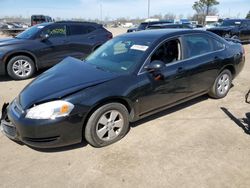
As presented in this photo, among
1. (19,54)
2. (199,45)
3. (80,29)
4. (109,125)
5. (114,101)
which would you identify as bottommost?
(109,125)

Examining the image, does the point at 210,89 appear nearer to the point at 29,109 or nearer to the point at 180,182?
the point at 180,182

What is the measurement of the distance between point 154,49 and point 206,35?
1553mm

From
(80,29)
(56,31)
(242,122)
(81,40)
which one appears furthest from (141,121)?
(80,29)

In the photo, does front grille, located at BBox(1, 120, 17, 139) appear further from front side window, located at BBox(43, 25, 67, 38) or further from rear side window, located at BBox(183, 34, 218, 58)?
front side window, located at BBox(43, 25, 67, 38)

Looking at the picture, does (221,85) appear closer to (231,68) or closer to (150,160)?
(231,68)

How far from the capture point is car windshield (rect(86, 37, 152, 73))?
377 cm

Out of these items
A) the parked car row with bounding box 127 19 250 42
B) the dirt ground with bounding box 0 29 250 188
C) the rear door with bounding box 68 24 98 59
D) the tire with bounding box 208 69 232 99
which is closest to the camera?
the dirt ground with bounding box 0 29 250 188

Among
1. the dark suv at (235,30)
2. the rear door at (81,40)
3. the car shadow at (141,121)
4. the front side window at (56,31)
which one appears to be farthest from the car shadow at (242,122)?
the dark suv at (235,30)

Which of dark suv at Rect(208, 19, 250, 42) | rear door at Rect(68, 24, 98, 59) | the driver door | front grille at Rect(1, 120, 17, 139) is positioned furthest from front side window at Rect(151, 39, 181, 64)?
dark suv at Rect(208, 19, 250, 42)

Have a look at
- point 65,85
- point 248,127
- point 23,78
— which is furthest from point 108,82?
point 23,78

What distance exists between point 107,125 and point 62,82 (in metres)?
0.87

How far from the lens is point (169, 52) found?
165 inches

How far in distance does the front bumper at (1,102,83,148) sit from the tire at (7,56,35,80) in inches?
168

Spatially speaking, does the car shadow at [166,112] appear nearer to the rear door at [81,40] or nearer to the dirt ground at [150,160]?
the dirt ground at [150,160]
